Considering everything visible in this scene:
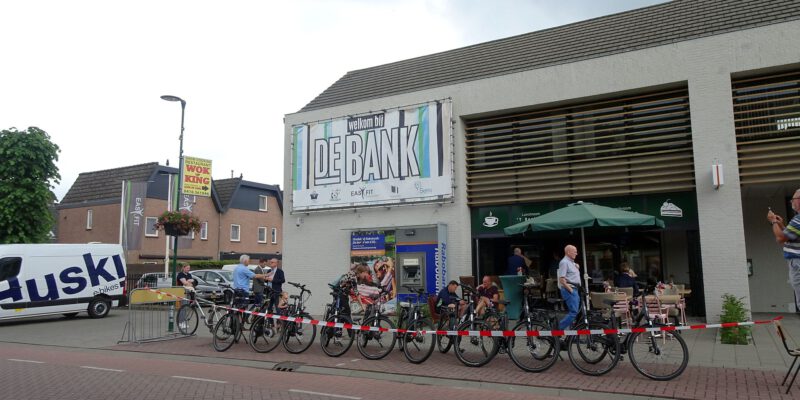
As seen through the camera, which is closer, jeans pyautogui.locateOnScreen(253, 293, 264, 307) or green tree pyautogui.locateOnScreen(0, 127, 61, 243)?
jeans pyautogui.locateOnScreen(253, 293, 264, 307)

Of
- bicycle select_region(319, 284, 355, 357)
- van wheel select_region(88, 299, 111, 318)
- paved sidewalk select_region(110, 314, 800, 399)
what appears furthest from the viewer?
van wheel select_region(88, 299, 111, 318)

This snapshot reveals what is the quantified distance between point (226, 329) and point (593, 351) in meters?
6.92

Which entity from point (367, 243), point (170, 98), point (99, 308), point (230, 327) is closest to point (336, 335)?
point (230, 327)

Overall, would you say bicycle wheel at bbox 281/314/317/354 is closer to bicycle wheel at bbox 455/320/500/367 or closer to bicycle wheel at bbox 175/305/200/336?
bicycle wheel at bbox 455/320/500/367

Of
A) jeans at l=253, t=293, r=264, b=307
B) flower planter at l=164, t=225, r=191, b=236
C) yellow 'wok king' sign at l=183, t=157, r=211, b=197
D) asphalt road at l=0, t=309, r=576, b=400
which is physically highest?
yellow 'wok king' sign at l=183, t=157, r=211, b=197

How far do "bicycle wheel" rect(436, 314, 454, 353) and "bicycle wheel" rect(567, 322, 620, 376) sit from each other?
2.01 meters

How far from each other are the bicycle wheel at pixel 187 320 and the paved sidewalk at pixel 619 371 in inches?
78.0

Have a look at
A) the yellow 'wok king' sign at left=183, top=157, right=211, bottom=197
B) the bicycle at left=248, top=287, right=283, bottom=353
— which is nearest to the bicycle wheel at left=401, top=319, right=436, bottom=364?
the bicycle at left=248, top=287, right=283, bottom=353

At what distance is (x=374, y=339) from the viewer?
9.92m

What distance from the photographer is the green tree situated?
21.5 m

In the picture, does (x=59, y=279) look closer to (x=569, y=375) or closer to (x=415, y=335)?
(x=415, y=335)

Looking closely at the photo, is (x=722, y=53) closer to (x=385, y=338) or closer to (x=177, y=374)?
(x=385, y=338)

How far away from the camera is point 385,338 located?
32.9 feet

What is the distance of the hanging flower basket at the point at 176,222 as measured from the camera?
17.3 metres
